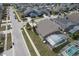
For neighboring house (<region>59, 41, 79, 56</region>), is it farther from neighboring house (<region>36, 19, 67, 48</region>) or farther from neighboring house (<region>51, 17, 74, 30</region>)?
neighboring house (<region>51, 17, 74, 30</region>)

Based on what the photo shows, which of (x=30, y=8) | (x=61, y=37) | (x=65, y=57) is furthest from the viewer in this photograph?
(x=30, y=8)

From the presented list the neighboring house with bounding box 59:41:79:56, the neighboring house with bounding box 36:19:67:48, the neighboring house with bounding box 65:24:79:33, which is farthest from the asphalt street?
the neighboring house with bounding box 65:24:79:33

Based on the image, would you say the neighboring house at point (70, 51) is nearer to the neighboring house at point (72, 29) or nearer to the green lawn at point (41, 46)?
the green lawn at point (41, 46)

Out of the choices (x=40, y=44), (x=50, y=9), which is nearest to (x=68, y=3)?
(x=50, y=9)

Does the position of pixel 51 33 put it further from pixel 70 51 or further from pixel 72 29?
pixel 70 51

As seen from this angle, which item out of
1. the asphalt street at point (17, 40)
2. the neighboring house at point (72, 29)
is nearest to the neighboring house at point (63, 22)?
the neighboring house at point (72, 29)

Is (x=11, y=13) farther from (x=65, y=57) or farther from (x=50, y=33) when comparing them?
(x=65, y=57)
